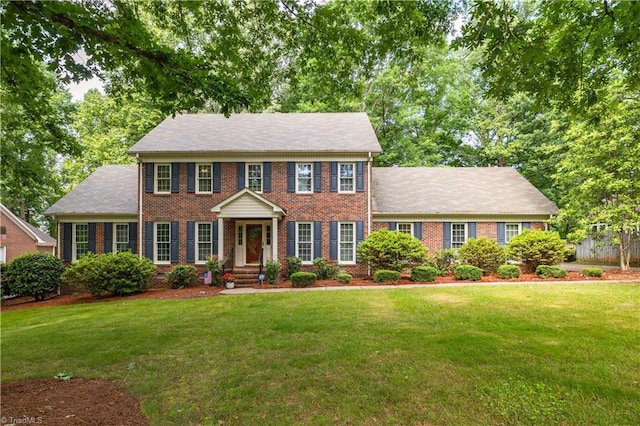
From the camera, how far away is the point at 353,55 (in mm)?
6895

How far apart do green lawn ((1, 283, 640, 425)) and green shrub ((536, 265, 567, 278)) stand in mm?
4436

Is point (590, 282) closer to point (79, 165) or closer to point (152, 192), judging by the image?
point (152, 192)

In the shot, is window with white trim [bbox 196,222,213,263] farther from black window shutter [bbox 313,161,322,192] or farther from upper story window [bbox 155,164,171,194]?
black window shutter [bbox 313,161,322,192]

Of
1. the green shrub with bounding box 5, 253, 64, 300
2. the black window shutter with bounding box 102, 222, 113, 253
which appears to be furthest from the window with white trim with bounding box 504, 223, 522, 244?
the green shrub with bounding box 5, 253, 64, 300

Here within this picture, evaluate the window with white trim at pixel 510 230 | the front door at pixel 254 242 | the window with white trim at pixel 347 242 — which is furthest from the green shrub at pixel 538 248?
the front door at pixel 254 242

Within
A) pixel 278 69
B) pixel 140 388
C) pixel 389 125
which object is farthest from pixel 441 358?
pixel 389 125

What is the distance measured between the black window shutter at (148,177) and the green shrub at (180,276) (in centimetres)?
411

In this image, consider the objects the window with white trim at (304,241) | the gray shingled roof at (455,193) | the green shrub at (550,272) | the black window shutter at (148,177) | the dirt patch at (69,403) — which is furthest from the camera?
the gray shingled roof at (455,193)

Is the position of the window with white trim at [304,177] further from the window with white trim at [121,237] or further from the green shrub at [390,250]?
the window with white trim at [121,237]

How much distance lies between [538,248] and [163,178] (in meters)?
16.7

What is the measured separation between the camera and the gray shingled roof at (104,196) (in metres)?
15.8

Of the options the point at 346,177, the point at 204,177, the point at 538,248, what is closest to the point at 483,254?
the point at 538,248

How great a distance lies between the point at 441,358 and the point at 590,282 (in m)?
10.8

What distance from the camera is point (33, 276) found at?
12.7 m
